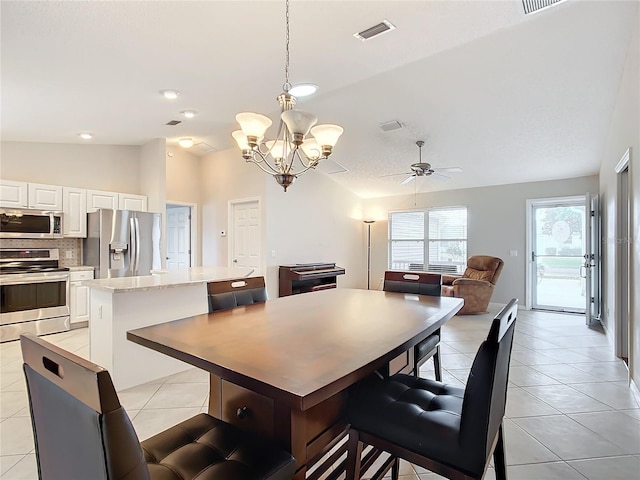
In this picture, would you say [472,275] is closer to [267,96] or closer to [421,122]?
[421,122]

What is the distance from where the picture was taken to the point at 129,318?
115 inches

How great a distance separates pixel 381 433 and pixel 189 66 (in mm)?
3134

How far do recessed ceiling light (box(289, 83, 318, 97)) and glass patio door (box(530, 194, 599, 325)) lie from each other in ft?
15.3

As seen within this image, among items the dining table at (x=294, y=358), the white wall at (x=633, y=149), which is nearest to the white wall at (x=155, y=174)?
the dining table at (x=294, y=358)

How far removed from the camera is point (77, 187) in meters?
5.20

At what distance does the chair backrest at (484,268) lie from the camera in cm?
584

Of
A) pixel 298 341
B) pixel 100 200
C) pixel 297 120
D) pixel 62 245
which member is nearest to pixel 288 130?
pixel 297 120

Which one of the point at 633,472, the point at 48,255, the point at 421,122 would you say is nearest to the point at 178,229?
the point at 48,255

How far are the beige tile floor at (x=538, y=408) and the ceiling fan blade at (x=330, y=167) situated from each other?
3.63 m

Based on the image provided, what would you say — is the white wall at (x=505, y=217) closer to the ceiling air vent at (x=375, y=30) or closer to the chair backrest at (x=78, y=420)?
the ceiling air vent at (x=375, y=30)

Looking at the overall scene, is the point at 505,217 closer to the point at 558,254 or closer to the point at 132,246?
the point at 558,254

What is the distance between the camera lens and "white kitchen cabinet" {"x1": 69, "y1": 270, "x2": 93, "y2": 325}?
4.62 metres

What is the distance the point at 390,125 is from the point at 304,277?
267 centimetres

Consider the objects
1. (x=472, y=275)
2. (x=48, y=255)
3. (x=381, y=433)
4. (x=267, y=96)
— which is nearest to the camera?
(x=381, y=433)
